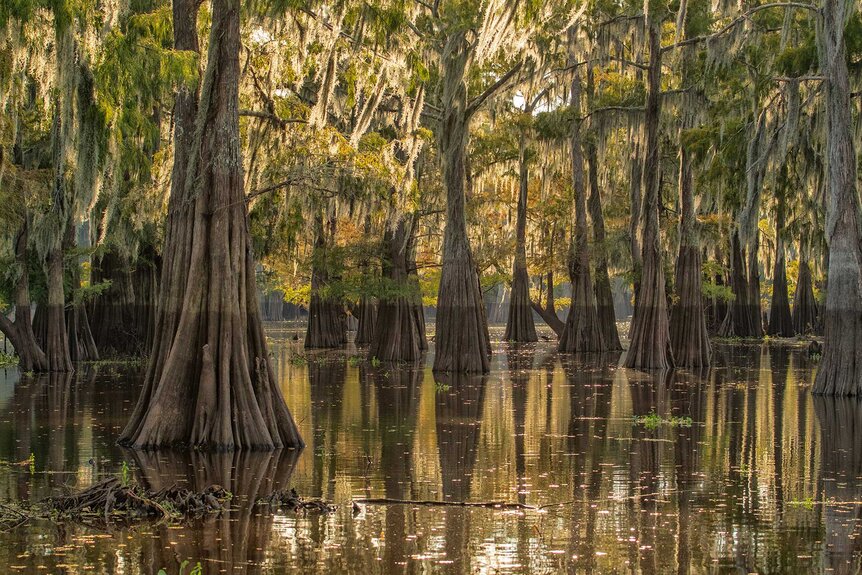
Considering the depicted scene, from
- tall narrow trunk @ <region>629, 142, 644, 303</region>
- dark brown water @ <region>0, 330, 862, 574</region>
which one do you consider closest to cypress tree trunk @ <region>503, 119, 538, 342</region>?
tall narrow trunk @ <region>629, 142, 644, 303</region>

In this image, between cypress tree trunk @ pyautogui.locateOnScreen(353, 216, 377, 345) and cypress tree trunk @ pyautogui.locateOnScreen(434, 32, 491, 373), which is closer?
cypress tree trunk @ pyautogui.locateOnScreen(434, 32, 491, 373)

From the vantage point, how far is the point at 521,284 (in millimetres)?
46406

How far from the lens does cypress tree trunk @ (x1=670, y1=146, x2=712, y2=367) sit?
31.6 meters

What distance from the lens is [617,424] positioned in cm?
1739

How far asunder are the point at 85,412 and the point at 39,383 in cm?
631

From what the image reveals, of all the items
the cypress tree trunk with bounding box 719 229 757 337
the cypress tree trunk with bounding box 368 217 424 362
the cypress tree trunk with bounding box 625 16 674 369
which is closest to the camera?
the cypress tree trunk with bounding box 625 16 674 369

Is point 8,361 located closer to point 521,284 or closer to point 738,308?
point 521,284

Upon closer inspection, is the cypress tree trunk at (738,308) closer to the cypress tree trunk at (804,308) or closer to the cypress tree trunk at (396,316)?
the cypress tree trunk at (804,308)

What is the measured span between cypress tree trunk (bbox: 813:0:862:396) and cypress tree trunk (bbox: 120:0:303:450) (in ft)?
34.0

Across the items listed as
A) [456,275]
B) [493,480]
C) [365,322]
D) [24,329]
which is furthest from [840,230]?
[365,322]

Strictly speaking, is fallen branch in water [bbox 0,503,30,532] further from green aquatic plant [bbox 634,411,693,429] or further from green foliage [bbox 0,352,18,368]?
green foliage [bbox 0,352,18,368]

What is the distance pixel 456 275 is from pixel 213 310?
14.4 m

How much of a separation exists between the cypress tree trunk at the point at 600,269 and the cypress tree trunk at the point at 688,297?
748cm

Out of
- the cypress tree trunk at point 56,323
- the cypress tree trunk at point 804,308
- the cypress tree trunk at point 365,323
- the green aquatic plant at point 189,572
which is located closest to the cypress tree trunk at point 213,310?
the green aquatic plant at point 189,572
